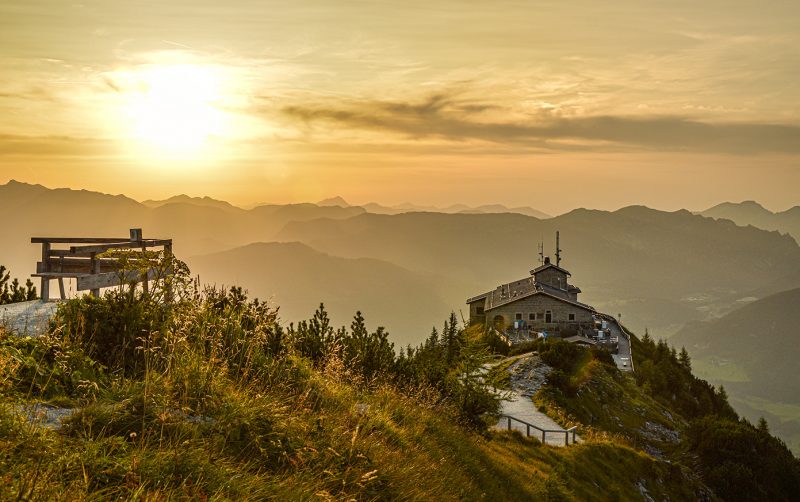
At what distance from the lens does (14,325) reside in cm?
1080

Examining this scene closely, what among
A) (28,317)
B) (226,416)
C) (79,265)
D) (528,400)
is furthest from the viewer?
(528,400)

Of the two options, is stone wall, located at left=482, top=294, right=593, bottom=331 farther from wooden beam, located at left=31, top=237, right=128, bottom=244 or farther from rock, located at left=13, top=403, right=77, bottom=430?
rock, located at left=13, top=403, right=77, bottom=430

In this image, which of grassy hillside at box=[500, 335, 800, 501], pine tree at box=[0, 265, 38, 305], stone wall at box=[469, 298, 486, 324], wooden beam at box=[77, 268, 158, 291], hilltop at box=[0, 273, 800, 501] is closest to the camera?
hilltop at box=[0, 273, 800, 501]

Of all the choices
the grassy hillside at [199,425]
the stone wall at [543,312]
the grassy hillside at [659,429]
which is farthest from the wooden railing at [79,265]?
the stone wall at [543,312]

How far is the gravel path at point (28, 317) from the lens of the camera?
9838mm

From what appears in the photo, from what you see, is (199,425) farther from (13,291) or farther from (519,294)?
(519,294)

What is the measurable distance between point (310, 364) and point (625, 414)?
29.6 m

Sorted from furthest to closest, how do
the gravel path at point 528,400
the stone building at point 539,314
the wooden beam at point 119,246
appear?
the stone building at point 539,314, the gravel path at point 528,400, the wooden beam at point 119,246

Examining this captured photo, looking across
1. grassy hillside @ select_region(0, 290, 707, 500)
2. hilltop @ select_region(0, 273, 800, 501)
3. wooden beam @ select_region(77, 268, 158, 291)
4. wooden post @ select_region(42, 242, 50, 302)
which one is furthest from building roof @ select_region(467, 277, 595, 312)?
grassy hillside @ select_region(0, 290, 707, 500)

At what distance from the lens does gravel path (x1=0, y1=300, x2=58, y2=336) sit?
9838 mm

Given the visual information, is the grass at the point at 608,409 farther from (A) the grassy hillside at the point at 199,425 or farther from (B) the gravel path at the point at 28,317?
(B) the gravel path at the point at 28,317

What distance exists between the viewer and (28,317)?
11.7m

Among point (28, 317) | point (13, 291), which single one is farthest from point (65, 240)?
point (28, 317)

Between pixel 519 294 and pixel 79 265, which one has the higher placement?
pixel 79 265
